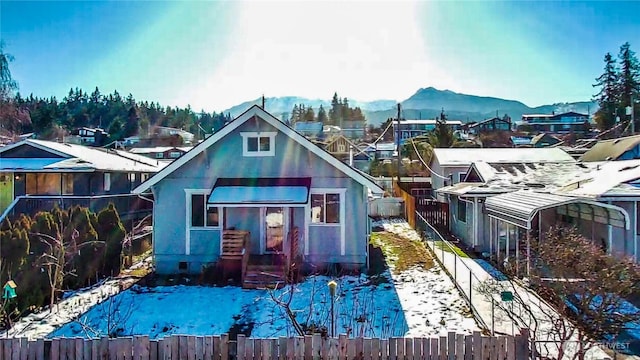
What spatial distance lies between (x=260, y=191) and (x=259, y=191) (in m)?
0.03

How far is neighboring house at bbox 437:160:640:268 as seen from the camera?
11.7m

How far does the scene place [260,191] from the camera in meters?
13.8

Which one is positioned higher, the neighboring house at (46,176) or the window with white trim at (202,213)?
the neighboring house at (46,176)

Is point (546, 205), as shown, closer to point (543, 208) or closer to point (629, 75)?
point (543, 208)

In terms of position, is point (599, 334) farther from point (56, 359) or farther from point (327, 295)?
point (56, 359)

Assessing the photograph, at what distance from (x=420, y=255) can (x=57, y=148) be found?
17.6 m

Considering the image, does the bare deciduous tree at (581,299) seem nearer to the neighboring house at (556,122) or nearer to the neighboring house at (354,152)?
the neighboring house at (354,152)

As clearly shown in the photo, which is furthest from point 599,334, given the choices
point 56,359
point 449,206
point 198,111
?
point 198,111

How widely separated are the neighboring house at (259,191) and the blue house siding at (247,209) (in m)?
0.03

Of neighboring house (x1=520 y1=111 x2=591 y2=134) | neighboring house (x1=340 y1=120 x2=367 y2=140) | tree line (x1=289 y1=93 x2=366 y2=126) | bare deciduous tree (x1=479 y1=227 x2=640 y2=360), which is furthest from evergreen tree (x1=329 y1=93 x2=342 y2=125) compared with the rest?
bare deciduous tree (x1=479 y1=227 x2=640 y2=360)

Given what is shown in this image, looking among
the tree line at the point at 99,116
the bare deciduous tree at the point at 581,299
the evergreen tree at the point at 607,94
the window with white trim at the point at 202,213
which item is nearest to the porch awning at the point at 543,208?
the bare deciduous tree at the point at 581,299

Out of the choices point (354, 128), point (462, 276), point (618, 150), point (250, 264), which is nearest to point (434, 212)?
point (462, 276)

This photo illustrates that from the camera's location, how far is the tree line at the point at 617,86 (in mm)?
56812

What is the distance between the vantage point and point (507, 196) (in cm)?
1506
